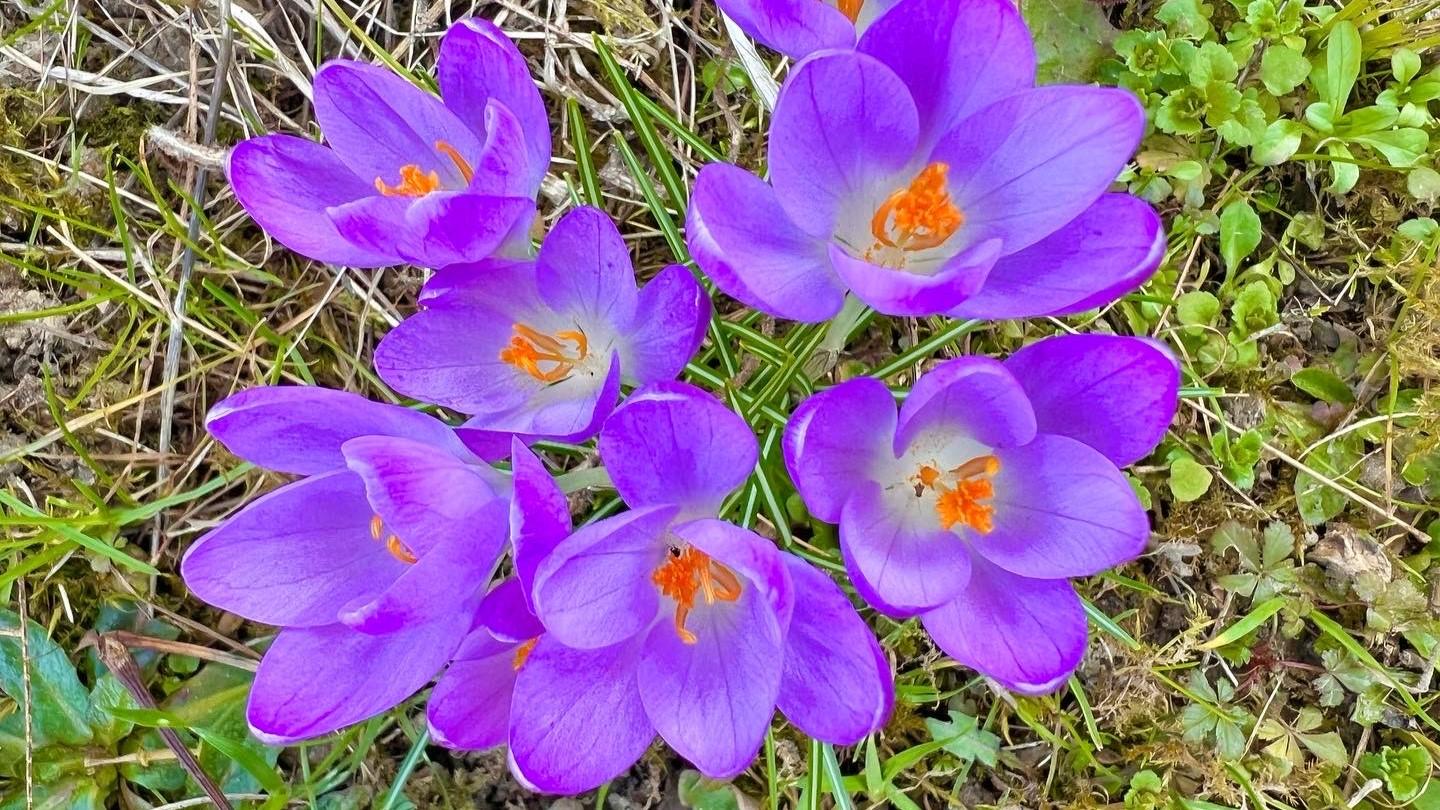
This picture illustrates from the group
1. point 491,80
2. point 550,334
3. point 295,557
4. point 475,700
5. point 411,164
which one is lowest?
point 475,700

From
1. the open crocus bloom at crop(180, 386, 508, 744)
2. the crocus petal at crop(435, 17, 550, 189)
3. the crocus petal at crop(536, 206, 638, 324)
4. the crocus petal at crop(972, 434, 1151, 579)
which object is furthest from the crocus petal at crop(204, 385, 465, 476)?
the crocus petal at crop(972, 434, 1151, 579)

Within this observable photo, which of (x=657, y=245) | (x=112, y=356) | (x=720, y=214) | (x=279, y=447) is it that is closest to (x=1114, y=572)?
(x=657, y=245)

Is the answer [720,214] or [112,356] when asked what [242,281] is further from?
[720,214]

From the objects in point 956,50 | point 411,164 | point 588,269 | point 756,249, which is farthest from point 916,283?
point 411,164

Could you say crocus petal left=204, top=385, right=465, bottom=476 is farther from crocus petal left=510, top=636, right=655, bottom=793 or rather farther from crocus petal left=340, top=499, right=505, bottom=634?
crocus petal left=510, top=636, right=655, bottom=793

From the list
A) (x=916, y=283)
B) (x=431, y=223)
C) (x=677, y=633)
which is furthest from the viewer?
(x=677, y=633)

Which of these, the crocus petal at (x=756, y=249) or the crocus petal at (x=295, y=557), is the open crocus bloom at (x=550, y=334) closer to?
the crocus petal at (x=756, y=249)

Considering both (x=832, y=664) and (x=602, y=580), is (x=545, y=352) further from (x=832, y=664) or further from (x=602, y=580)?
(x=832, y=664)

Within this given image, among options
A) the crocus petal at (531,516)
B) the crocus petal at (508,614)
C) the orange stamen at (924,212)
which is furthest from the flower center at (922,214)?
the crocus petal at (508,614)
